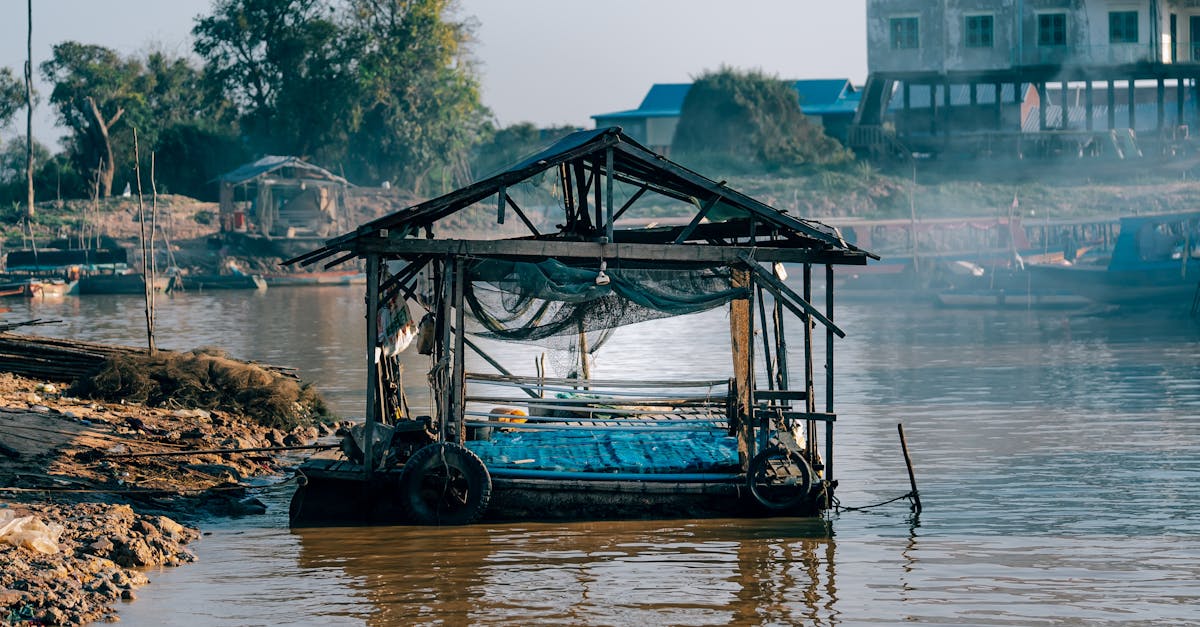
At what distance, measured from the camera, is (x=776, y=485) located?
11484 millimetres

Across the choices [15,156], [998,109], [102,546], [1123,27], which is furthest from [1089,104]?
[15,156]

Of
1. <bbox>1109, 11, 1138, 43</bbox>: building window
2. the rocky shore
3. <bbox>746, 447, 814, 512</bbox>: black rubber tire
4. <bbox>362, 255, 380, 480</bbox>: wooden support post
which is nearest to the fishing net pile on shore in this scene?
the rocky shore

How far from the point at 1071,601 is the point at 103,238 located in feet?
150

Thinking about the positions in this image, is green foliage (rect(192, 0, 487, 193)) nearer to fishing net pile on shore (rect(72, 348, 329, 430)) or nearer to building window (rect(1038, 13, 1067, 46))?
building window (rect(1038, 13, 1067, 46))

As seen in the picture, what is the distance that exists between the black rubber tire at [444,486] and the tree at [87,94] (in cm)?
4604

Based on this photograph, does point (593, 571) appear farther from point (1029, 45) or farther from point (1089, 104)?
point (1089, 104)

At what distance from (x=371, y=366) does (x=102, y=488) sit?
268 centimetres

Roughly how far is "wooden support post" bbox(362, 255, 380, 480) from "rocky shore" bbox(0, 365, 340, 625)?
1512 millimetres

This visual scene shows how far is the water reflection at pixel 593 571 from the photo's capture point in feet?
31.2

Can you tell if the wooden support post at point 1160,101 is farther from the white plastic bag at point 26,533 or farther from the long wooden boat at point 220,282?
the white plastic bag at point 26,533

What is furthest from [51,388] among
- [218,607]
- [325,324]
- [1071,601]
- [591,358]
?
[325,324]

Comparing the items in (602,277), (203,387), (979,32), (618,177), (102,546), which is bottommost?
(102,546)

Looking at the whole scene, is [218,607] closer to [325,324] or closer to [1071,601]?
[1071,601]

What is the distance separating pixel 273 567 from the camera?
10531mm
